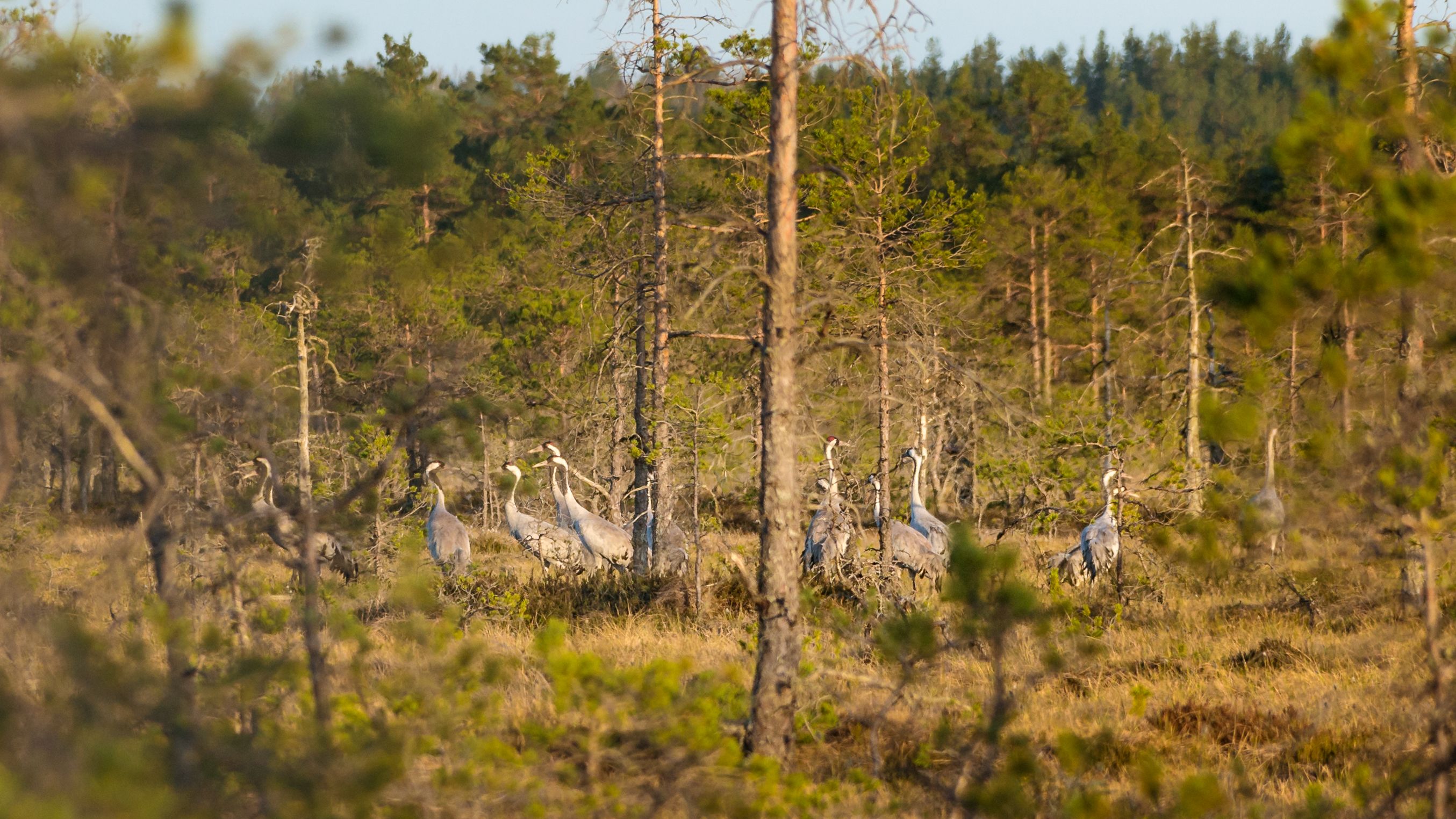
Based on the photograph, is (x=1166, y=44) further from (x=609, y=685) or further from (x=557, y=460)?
(x=609, y=685)

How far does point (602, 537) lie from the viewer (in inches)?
569

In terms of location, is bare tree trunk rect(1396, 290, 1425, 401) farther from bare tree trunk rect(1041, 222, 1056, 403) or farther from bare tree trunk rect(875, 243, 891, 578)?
bare tree trunk rect(1041, 222, 1056, 403)

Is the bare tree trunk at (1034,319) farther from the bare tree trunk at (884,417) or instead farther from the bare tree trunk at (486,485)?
the bare tree trunk at (884,417)

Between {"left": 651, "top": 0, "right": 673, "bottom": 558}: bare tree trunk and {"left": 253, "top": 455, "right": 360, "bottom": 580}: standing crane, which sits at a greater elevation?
{"left": 651, "top": 0, "right": 673, "bottom": 558}: bare tree trunk

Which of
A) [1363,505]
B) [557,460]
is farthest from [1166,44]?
[1363,505]

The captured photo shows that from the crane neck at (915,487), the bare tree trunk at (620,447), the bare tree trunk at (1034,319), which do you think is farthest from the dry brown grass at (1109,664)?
the bare tree trunk at (1034,319)

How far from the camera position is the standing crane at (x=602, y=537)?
14.4 meters

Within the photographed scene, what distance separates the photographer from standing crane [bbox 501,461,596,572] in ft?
46.1

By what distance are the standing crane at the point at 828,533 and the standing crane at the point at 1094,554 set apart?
7.84 feet

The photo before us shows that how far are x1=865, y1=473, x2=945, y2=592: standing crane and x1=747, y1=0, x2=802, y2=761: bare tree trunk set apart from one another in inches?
288

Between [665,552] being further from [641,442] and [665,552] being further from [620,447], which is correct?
[620,447]

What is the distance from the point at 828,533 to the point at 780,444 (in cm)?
685

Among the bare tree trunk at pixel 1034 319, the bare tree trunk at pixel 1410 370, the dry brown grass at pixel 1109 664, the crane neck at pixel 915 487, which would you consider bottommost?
the dry brown grass at pixel 1109 664

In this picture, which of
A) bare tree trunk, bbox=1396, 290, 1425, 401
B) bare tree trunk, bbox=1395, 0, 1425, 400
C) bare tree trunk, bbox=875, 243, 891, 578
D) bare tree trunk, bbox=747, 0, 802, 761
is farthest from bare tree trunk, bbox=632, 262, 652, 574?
bare tree trunk, bbox=1396, 290, 1425, 401
